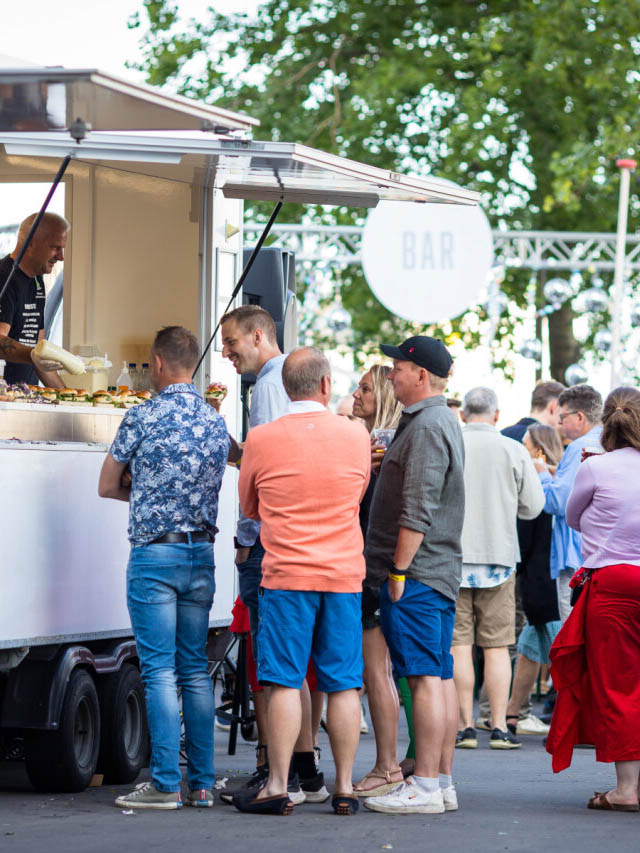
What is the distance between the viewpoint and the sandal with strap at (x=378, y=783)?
6.43 m

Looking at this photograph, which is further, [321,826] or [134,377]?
[134,377]

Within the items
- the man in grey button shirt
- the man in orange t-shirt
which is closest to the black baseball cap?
the man in grey button shirt

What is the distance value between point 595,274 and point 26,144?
14959mm

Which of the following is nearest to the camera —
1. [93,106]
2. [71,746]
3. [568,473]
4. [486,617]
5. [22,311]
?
[93,106]

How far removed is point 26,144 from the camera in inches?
260

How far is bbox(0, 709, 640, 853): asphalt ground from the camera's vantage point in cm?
531

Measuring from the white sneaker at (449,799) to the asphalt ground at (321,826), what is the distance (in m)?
0.04

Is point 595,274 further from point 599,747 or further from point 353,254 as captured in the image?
point 599,747

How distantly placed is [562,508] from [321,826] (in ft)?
13.0

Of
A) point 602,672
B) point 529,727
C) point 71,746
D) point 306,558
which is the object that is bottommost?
point 529,727

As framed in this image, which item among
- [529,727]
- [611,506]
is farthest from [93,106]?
[529,727]

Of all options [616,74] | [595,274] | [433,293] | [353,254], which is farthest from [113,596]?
[616,74]

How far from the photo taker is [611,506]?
6.37 m

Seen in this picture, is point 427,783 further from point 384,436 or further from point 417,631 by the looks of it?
point 384,436
